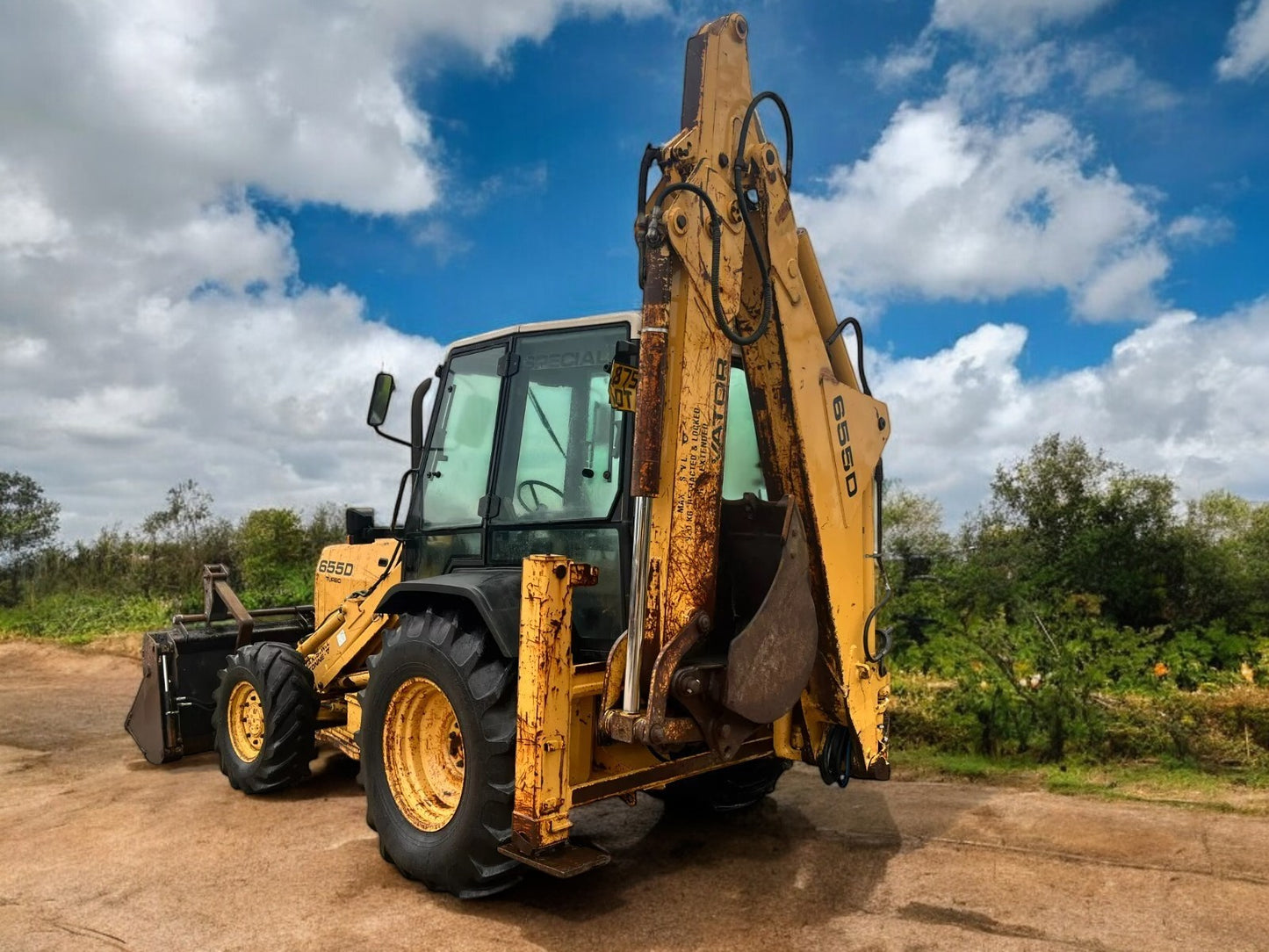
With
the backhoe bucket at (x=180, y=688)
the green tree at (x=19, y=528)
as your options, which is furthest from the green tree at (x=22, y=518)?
the backhoe bucket at (x=180, y=688)

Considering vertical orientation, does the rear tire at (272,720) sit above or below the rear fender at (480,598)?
below

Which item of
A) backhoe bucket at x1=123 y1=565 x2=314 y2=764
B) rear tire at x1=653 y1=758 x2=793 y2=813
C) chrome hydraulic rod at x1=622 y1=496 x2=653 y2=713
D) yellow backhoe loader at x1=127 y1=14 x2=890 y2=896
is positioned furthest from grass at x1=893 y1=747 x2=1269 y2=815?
backhoe bucket at x1=123 y1=565 x2=314 y2=764

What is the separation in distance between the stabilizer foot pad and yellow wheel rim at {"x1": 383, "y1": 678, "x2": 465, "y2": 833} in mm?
667

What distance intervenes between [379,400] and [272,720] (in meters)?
2.13

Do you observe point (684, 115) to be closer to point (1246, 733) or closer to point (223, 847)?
point (223, 847)

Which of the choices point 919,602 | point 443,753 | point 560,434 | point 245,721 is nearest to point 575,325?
point 560,434

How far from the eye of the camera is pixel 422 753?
4.40 metres

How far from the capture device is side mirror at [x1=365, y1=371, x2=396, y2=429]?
5570 mm

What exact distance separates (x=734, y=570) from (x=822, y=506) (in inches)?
20.3

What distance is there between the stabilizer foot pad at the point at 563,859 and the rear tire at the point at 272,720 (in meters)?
2.69

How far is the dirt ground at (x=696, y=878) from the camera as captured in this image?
3701mm

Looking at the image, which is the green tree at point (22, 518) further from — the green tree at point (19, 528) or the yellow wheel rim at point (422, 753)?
the yellow wheel rim at point (422, 753)

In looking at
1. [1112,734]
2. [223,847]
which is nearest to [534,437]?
[223,847]

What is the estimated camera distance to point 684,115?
13.1 feet
